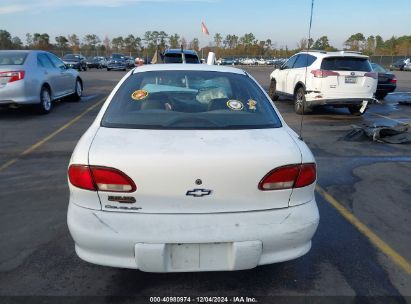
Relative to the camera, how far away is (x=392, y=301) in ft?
9.16

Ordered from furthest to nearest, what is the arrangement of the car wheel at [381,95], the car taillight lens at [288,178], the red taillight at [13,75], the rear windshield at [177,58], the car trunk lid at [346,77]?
1. the rear windshield at [177,58]
2. the car wheel at [381,95]
3. the car trunk lid at [346,77]
4. the red taillight at [13,75]
5. the car taillight lens at [288,178]

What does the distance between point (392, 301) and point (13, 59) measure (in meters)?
9.64

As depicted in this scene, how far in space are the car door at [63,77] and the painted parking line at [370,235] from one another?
875cm

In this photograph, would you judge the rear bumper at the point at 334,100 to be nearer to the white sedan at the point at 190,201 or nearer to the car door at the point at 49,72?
the car door at the point at 49,72

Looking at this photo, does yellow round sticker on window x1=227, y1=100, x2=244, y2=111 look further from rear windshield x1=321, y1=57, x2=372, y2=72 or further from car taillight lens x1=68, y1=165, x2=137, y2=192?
rear windshield x1=321, y1=57, x2=372, y2=72

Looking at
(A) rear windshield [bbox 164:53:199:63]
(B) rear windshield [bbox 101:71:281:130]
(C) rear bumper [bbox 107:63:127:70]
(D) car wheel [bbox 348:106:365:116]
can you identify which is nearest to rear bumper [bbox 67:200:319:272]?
(B) rear windshield [bbox 101:71:281:130]

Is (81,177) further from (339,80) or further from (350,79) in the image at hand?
(350,79)

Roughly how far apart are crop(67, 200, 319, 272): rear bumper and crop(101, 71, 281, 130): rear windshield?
2.51ft

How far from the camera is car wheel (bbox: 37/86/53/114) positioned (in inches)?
392

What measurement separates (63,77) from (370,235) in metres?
9.91

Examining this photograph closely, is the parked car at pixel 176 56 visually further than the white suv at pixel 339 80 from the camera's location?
Yes

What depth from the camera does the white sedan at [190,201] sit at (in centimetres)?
241

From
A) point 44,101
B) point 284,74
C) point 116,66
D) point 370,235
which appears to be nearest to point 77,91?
point 44,101

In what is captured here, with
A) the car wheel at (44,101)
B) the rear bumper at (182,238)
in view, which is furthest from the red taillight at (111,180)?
the car wheel at (44,101)
